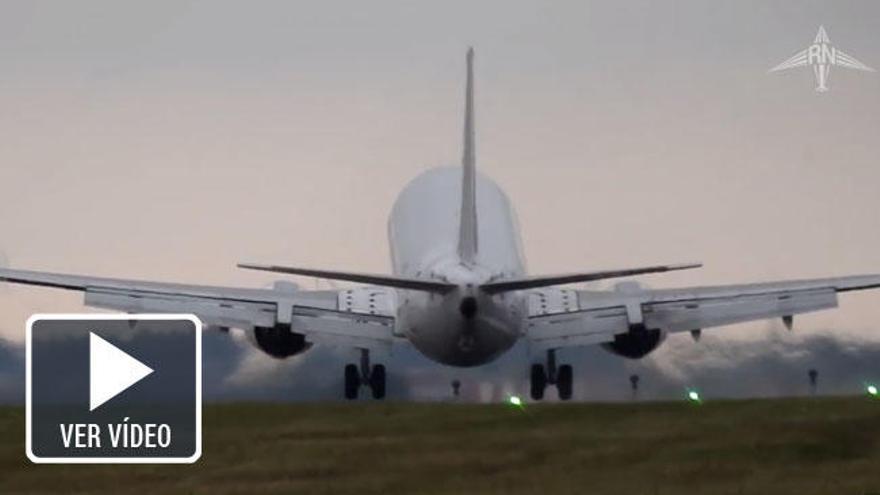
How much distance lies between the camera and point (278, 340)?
87875mm

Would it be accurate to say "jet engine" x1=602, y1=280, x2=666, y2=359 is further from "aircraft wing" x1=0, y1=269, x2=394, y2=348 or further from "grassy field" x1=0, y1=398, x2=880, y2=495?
"grassy field" x1=0, y1=398, x2=880, y2=495

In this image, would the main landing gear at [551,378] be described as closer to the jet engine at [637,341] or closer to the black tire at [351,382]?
the jet engine at [637,341]

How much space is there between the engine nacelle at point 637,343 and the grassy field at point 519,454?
23.1 meters

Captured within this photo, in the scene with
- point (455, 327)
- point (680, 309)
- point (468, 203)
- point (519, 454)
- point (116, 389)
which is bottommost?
point (116, 389)

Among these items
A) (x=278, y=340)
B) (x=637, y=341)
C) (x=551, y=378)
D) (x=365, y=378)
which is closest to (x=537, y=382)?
(x=551, y=378)

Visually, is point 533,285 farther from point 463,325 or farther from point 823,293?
point 823,293

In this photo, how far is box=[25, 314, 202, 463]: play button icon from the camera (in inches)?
1454

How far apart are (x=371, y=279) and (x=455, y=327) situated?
770cm

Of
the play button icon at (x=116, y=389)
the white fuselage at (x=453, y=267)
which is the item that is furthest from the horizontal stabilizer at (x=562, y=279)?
the play button icon at (x=116, y=389)

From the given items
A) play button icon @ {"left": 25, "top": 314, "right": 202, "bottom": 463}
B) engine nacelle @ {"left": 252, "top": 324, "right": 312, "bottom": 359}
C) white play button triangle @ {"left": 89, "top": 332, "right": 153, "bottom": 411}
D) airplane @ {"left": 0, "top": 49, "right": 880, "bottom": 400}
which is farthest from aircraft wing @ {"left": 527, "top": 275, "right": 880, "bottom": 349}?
white play button triangle @ {"left": 89, "top": 332, "right": 153, "bottom": 411}

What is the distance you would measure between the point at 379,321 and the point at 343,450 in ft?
108

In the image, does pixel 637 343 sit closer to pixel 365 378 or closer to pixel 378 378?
pixel 378 378

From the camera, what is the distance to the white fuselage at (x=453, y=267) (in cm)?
7850

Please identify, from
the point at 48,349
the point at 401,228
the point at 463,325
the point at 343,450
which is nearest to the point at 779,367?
the point at 401,228
